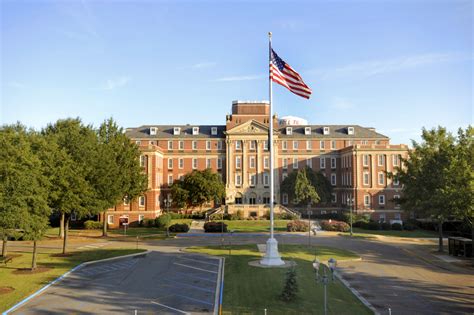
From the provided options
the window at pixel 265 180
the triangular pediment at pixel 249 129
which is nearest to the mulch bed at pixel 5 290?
the triangular pediment at pixel 249 129

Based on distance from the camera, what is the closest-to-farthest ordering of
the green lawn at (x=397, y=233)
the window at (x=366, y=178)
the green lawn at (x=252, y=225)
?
the green lawn at (x=397, y=233)
the green lawn at (x=252, y=225)
the window at (x=366, y=178)

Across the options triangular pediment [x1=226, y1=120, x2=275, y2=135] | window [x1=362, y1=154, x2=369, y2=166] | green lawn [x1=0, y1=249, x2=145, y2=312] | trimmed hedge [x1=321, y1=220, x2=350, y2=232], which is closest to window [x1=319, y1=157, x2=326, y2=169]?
window [x1=362, y1=154, x2=369, y2=166]

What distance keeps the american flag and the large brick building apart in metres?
47.1

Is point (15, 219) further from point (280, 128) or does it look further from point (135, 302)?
point (280, 128)

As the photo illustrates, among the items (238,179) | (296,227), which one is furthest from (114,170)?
(238,179)

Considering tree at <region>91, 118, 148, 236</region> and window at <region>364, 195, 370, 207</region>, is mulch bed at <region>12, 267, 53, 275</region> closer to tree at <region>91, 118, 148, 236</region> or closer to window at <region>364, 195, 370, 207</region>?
tree at <region>91, 118, 148, 236</region>

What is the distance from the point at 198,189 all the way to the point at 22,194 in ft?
139

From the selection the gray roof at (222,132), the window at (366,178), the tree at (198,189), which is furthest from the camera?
the gray roof at (222,132)

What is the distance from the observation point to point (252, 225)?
65.1m

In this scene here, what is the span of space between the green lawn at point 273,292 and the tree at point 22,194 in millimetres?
15375

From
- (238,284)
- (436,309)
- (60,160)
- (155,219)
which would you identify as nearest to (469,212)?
(436,309)

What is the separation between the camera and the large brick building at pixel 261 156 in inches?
2844

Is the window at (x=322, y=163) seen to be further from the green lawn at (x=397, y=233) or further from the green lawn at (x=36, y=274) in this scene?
the green lawn at (x=36, y=274)

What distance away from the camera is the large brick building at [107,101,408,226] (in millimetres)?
72250
